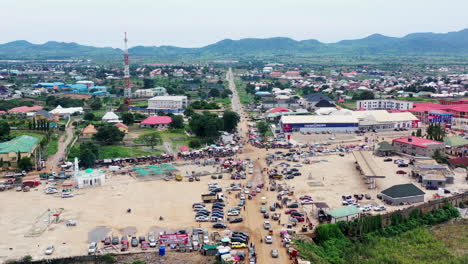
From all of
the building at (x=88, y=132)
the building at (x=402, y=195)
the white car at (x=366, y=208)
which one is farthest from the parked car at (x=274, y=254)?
the building at (x=88, y=132)

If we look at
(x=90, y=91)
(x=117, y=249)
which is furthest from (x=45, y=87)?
(x=117, y=249)

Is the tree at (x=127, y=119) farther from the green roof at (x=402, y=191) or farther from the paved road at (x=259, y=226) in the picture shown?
the green roof at (x=402, y=191)

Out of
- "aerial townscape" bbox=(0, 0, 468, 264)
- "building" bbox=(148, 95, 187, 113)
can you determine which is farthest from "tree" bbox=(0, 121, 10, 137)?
"building" bbox=(148, 95, 187, 113)

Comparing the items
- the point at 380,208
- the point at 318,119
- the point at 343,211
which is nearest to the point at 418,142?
the point at 318,119

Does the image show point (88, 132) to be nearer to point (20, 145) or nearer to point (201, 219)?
point (20, 145)

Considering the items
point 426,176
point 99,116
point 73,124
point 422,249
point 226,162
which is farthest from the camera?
point 99,116

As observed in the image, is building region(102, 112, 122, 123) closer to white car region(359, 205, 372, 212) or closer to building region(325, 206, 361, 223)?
building region(325, 206, 361, 223)

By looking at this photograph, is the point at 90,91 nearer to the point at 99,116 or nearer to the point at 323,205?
the point at 99,116
